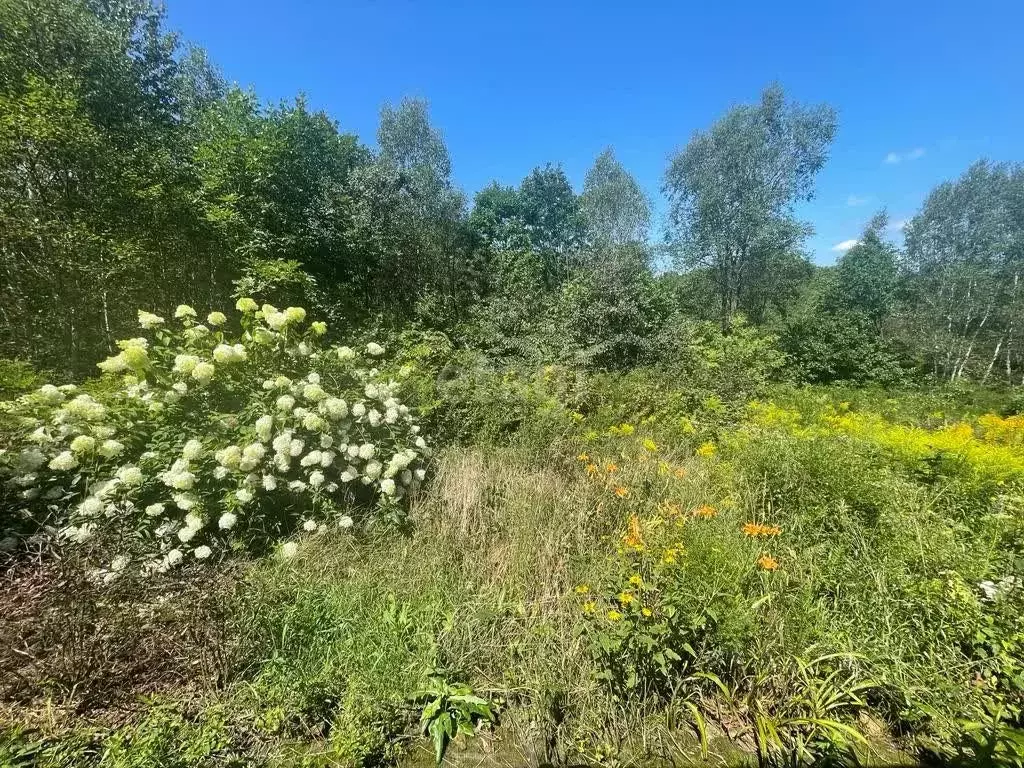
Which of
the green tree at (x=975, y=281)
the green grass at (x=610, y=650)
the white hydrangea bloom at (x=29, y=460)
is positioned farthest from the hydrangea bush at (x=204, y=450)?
the green tree at (x=975, y=281)

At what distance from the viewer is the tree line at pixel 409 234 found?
6059mm

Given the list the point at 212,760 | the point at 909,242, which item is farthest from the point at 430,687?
the point at 909,242

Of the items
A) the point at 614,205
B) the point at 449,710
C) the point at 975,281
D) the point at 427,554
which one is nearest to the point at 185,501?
the point at 427,554

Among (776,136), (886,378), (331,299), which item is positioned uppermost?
(776,136)

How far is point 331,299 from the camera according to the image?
12648mm

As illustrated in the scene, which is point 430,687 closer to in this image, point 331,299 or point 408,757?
point 408,757

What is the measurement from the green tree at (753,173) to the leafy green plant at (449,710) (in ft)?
58.5

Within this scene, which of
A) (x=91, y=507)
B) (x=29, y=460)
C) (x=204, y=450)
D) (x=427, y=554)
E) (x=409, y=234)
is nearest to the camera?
(x=91, y=507)

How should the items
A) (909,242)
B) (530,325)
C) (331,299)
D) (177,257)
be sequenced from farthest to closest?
(909,242)
(331,299)
(530,325)
(177,257)

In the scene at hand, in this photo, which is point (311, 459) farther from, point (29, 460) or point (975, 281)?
point (975, 281)

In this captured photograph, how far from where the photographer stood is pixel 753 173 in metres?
15.5

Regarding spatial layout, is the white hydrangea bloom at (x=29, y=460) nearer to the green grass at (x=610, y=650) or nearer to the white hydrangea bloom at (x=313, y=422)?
the green grass at (x=610, y=650)

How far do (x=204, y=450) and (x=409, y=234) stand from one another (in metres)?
14.1

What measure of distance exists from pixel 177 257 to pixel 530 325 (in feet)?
25.7
